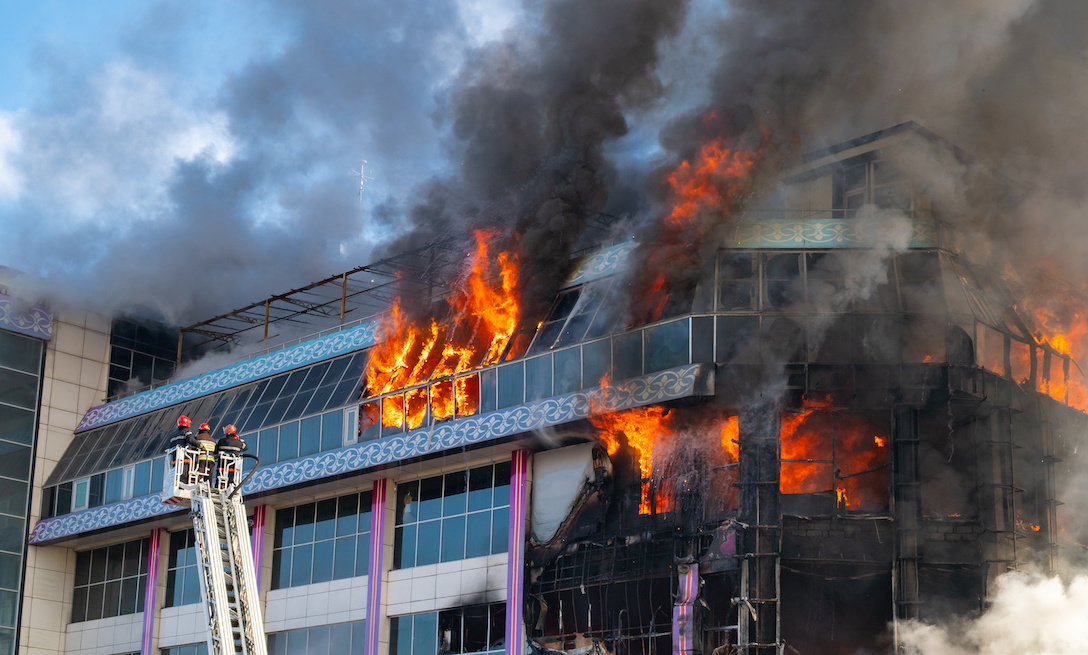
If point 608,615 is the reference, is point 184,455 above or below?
above

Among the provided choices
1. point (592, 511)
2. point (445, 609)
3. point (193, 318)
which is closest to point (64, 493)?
point (193, 318)

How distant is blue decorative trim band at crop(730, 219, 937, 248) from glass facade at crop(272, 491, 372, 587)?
12.1 m

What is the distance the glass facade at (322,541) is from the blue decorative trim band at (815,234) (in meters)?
12.1

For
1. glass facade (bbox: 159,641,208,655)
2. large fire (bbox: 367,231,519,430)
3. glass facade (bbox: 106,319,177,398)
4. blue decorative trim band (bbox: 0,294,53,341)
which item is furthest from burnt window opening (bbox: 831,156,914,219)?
blue decorative trim band (bbox: 0,294,53,341)

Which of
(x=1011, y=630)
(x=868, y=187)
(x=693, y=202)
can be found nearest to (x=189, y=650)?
(x=693, y=202)

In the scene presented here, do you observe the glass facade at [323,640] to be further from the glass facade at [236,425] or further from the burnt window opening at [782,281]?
the burnt window opening at [782,281]

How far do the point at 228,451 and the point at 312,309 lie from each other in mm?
20096

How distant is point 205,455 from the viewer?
981 inches

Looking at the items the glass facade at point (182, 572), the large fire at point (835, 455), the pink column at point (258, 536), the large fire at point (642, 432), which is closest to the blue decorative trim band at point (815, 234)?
the large fire at point (835, 455)

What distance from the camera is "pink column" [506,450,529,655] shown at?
31.9 metres

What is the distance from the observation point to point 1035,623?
27.9m

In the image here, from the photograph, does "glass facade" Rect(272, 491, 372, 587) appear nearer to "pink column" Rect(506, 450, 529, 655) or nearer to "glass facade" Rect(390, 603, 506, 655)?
"glass facade" Rect(390, 603, 506, 655)

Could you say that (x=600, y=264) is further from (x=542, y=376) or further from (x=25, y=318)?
(x=25, y=318)

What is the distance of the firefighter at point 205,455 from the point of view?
2477 cm
